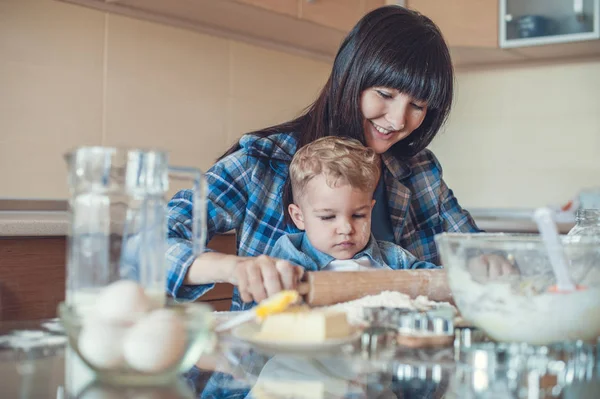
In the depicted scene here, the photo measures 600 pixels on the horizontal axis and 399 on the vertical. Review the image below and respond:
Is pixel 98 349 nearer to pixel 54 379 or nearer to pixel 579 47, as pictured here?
pixel 54 379

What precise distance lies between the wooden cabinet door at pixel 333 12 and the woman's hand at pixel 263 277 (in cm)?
203

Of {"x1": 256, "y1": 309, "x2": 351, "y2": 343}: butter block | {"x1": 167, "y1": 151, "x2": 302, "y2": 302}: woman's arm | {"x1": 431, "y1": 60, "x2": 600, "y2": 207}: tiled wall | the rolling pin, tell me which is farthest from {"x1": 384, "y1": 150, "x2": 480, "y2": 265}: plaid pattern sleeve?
{"x1": 431, "y1": 60, "x2": 600, "y2": 207}: tiled wall

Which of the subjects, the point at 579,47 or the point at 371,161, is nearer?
the point at 371,161

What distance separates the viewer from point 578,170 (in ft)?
11.2

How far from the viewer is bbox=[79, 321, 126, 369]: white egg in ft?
2.02

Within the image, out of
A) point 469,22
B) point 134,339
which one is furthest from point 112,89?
point 134,339

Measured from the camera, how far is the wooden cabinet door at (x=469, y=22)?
3279mm

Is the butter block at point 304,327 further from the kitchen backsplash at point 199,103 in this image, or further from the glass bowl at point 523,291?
A: the kitchen backsplash at point 199,103

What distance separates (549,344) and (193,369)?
0.36 meters

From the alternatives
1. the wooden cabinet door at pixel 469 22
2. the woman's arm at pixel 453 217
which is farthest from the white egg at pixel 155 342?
the wooden cabinet door at pixel 469 22

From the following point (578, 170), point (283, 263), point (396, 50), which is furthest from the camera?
point (578, 170)

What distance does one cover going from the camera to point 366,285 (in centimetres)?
108

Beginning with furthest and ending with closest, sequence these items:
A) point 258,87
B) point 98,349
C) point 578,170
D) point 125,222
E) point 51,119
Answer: point 578,170 < point 258,87 < point 51,119 < point 125,222 < point 98,349

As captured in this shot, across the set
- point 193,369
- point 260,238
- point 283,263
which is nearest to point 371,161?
point 260,238
